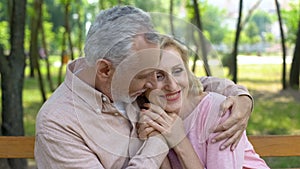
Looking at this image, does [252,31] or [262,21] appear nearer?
[252,31]

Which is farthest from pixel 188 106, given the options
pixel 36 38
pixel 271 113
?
pixel 36 38

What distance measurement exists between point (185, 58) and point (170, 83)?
18 centimetres

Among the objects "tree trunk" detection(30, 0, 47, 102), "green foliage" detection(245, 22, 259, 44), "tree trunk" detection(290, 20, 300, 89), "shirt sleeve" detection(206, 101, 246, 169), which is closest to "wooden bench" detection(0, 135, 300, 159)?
"shirt sleeve" detection(206, 101, 246, 169)

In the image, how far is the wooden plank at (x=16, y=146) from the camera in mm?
3131

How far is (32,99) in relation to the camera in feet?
43.9

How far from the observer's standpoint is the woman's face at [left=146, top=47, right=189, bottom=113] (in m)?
2.30

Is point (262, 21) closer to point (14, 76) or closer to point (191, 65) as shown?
point (14, 76)

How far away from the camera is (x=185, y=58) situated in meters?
2.43

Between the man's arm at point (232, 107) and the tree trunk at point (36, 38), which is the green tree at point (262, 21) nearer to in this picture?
the tree trunk at point (36, 38)

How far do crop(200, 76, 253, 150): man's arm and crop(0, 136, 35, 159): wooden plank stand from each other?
1.09 m

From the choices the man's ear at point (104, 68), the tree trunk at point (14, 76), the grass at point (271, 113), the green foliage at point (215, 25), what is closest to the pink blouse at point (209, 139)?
the man's ear at point (104, 68)

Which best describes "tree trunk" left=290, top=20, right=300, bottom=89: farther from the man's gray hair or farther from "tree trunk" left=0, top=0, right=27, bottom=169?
the man's gray hair

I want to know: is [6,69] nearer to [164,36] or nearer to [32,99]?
[164,36]

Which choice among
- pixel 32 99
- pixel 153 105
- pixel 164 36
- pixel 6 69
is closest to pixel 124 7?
pixel 164 36
